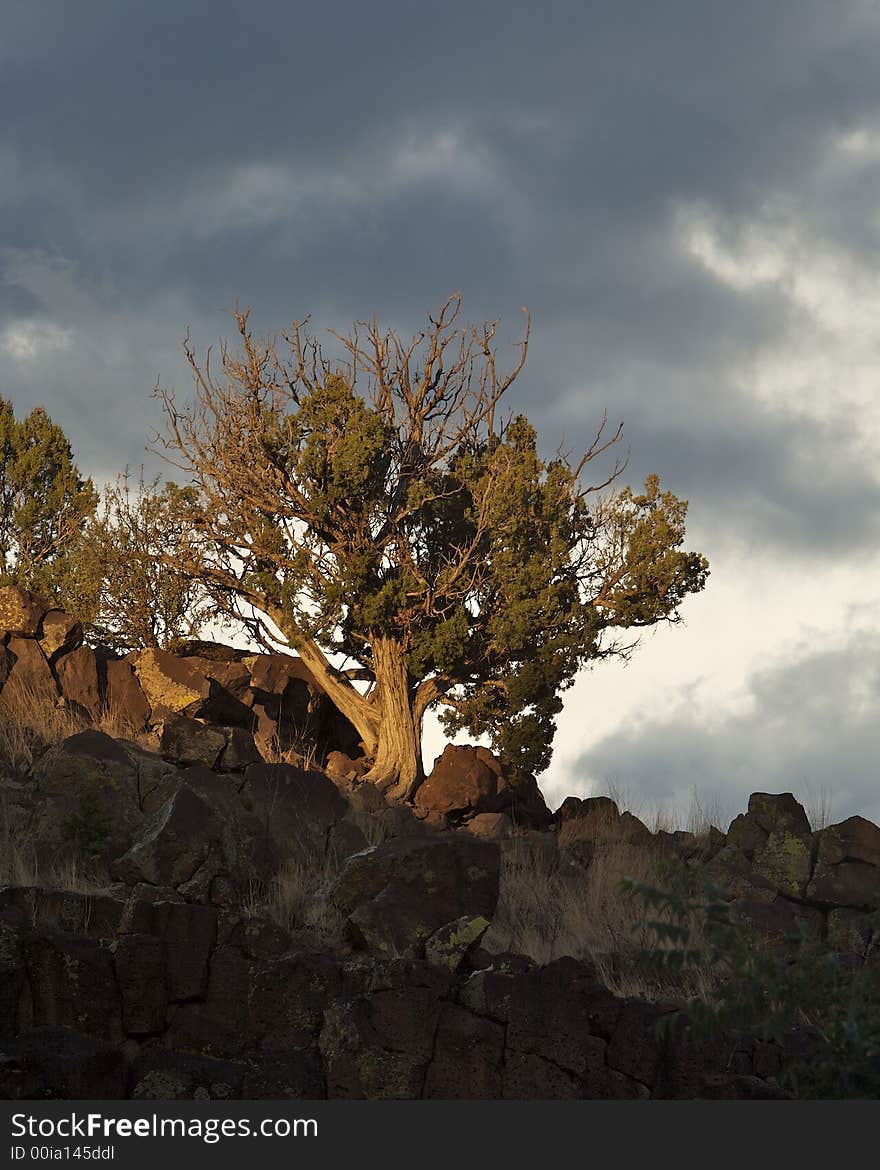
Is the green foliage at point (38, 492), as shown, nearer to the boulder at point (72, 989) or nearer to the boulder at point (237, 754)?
the boulder at point (237, 754)

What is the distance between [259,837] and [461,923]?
3.61 metres

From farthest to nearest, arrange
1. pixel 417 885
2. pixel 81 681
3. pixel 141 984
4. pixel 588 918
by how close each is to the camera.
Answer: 1. pixel 81 681
2. pixel 588 918
3. pixel 417 885
4. pixel 141 984

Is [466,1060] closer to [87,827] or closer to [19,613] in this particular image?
[87,827]

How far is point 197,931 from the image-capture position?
409 inches

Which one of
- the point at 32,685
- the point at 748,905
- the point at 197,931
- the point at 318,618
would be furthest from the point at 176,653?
the point at 197,931

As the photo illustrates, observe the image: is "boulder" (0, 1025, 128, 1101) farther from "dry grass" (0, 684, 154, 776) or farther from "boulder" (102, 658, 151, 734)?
"boulder" (102, 658, 151, 734)

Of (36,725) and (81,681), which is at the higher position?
(81,681)

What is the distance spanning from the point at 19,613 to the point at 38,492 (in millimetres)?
11242

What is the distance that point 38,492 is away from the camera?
32312mm

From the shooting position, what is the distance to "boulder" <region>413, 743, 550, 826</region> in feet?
76.7

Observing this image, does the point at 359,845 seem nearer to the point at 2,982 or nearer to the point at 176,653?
the point at 2,982

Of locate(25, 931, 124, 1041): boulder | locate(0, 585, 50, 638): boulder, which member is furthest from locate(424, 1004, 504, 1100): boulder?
locate(0, 585, 50, 638): boulder

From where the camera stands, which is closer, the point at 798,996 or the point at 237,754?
the point at 798,996

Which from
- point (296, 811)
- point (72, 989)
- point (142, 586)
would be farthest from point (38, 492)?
point (72, 989)
